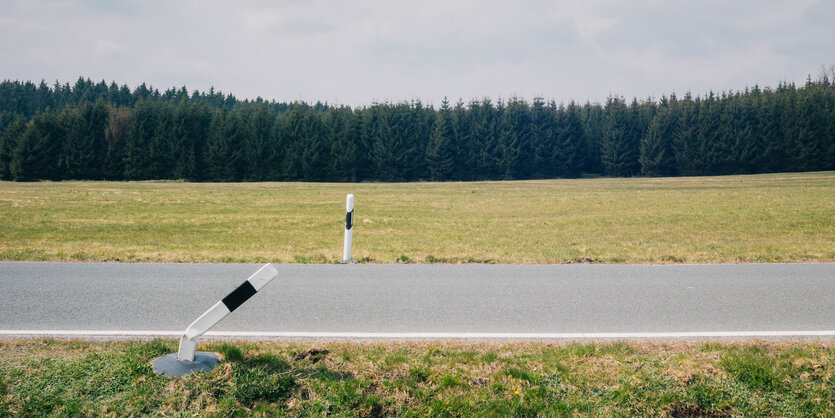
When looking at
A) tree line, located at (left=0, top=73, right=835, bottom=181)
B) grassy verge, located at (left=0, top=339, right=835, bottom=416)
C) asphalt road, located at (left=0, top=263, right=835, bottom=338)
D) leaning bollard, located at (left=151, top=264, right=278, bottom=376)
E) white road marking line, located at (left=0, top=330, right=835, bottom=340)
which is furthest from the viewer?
tree line, located at (left=0, top=73, right=835, bottom=181)

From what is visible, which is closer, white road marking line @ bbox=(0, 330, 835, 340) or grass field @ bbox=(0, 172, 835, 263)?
white road marking line @ bbox=(0, 330, 835, 340)

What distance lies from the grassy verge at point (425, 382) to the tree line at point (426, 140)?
211 feet

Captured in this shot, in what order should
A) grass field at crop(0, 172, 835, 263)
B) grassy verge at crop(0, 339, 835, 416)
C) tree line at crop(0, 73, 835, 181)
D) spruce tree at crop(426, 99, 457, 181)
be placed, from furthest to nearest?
1. spruce tree at crop(426, 99, 457, 181)
2. tree line at crop(0, 73, 835, 181)
3. grass field at crop(0, 172, 835, 263)
4. grassy verge at crop(0, 339, 835, 416)

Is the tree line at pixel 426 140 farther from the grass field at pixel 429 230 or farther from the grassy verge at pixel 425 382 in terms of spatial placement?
the grassy verge at pixel 425 382

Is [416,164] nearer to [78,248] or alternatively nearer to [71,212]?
[71,212]

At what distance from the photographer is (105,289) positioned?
6945 mm

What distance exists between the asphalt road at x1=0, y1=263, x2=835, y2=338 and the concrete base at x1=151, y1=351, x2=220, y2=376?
3.97ft

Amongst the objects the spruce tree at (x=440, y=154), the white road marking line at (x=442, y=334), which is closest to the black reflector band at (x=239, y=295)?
the white road marking line at (x=442, y=334)

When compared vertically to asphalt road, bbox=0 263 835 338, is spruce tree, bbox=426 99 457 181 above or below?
above

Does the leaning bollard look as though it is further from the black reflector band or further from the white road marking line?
the white road marking line

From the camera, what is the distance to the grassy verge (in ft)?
11.7

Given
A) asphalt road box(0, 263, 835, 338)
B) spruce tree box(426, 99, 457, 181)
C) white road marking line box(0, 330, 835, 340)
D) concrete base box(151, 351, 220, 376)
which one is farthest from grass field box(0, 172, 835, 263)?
spruce tree box(426, 99, 457, 181)

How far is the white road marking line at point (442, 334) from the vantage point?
514cm

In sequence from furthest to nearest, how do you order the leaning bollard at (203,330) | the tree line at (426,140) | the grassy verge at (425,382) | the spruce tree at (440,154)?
the spruce tree at (440,154) → the tree line at (426,140) → the leaning bollard at (203,330) → the grassy verge at (425,382)
